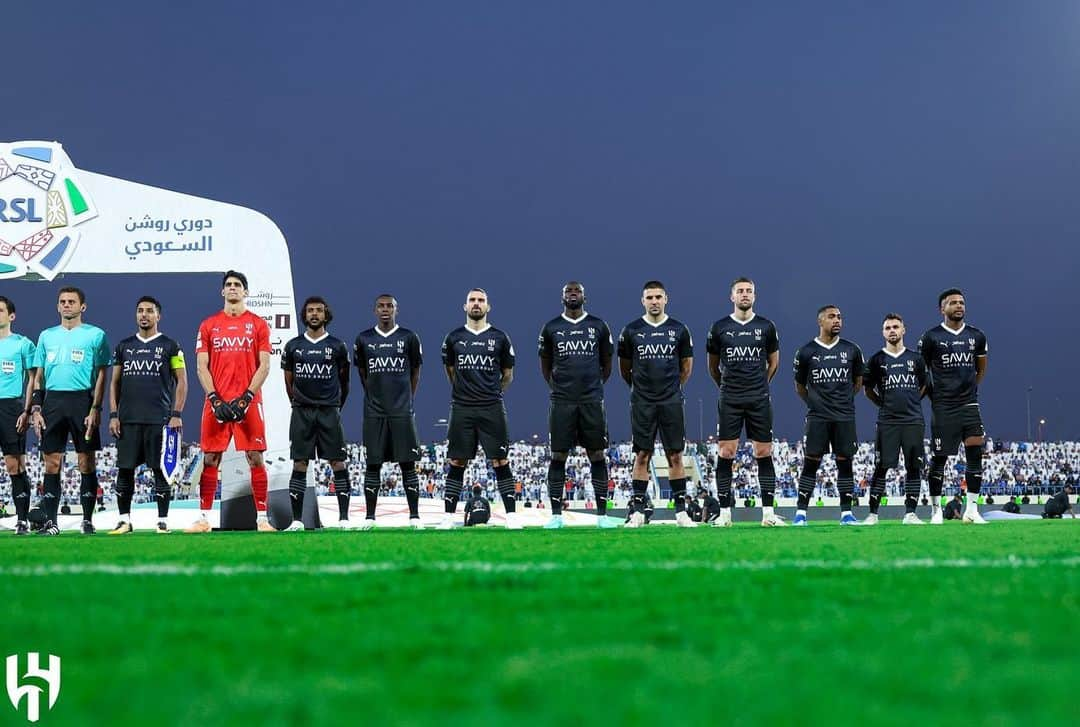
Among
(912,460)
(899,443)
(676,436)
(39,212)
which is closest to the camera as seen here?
(676,436)

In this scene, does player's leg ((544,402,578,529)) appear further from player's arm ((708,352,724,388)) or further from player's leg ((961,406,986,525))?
player's leg ((961,406,986,525))

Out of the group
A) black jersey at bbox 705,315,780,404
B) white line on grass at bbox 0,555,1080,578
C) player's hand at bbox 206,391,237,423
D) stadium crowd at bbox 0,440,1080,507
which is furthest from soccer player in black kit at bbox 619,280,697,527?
stadium crowd at bbox 0,440,1080,507

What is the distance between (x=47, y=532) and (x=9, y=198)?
579 cm

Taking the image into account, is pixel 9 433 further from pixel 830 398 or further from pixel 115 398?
pixel 830 398

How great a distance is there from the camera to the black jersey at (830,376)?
1018 centimetres

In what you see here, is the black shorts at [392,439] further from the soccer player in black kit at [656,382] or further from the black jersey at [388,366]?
the soccer player in black kit at [656,382]

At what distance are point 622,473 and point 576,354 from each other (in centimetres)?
3751

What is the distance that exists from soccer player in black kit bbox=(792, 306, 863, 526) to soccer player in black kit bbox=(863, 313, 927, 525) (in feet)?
1.73

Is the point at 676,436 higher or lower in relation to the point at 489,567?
higher

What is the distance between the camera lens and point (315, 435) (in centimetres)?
983

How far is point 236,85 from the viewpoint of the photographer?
2906 inches

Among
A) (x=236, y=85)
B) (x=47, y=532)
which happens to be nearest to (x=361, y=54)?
(x=236, y=85)

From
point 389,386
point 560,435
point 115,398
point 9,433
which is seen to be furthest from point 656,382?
point 9,433

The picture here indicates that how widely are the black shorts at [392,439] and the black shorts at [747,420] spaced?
9.74ft
